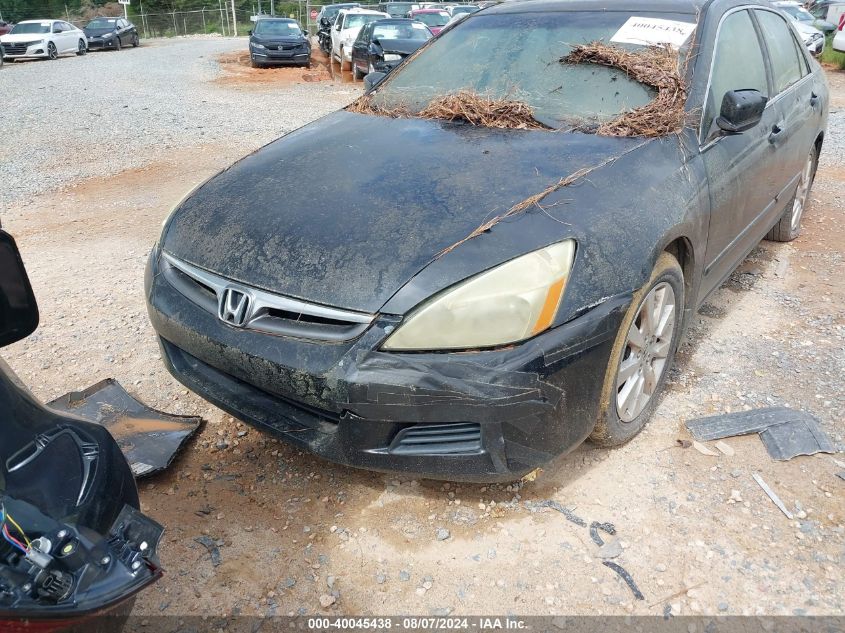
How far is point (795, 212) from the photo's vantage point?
4.75m

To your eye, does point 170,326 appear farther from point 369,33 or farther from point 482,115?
point 369,33

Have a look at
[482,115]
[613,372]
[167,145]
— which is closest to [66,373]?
[482,115]

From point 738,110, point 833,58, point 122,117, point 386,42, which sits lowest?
point 122,117

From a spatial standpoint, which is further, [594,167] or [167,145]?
[167,145]

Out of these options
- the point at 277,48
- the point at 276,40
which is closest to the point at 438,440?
the point at 277,48

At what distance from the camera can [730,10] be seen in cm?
328

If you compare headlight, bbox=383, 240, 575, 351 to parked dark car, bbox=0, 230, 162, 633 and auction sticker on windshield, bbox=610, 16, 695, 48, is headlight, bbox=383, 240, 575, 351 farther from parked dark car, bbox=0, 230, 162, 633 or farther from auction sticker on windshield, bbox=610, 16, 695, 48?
auction sticker on windshield, bbox=610, 16, 695, 48

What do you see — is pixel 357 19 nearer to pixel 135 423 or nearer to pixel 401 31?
pixel 401 31

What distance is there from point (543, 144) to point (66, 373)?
2.60m

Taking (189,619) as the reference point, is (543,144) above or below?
above

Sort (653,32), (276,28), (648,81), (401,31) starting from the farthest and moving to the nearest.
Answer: (276,28)
(401,31)
(653,32)
(648,81)

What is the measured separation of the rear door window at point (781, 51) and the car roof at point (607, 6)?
0.82m

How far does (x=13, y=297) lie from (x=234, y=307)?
33.1 inches

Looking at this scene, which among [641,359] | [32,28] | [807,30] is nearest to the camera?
[641,359]
